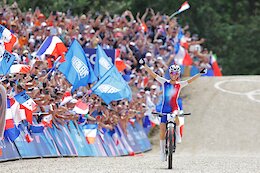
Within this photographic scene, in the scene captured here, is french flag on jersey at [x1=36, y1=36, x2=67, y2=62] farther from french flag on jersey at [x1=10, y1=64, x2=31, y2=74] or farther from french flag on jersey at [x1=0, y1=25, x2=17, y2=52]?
french flag on jersey at [x1=0, y1=25, x2=17, y2=52]

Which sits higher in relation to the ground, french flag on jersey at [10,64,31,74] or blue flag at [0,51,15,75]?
blue flag at [0,51,15,75]

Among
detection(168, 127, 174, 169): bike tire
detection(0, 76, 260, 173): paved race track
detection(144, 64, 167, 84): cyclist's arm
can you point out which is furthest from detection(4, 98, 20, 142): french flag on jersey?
detection(168, 127, 174, 169): bike tire

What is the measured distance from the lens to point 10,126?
17172 millimetres

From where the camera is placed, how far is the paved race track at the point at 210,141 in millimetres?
16688

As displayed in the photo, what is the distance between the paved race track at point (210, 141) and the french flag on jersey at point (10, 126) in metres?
0.51

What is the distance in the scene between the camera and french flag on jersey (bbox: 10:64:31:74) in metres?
17.3

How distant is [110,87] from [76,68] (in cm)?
98

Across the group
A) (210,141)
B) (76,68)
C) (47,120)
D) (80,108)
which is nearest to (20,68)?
(47,120)

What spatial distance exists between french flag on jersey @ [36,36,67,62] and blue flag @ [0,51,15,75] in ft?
9.22

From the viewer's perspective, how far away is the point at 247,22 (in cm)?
5022

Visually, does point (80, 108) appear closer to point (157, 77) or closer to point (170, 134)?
point (157, 77)

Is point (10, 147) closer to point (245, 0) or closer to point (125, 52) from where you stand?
point (125, 52)

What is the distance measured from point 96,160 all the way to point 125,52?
7.23 metres

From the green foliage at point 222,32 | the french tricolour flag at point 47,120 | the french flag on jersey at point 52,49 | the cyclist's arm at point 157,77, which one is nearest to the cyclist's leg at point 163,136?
the cyclist's arm at point 157,77
